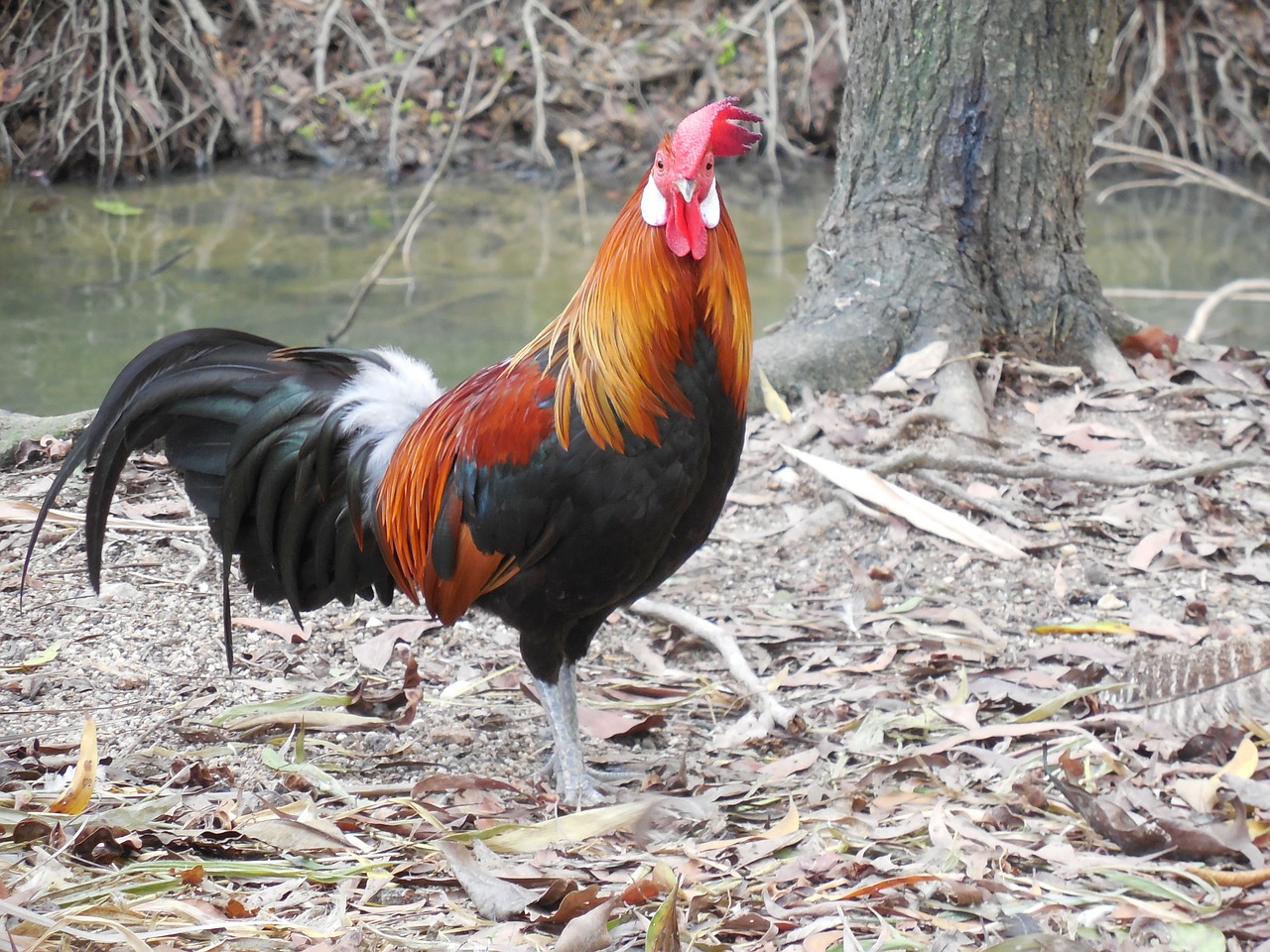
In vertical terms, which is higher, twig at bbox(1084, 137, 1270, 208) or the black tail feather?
twig at bbox(1084, 137, 1270, 208)

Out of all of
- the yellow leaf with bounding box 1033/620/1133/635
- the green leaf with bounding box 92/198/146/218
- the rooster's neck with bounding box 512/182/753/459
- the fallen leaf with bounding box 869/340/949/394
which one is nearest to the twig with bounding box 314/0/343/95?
the green leaf with bounding box 92/198/146/218

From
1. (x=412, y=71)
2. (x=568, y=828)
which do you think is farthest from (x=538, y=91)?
(x=568, y=828)

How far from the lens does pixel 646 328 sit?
9.67 feet

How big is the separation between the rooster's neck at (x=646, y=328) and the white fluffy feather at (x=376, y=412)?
2.13 feet

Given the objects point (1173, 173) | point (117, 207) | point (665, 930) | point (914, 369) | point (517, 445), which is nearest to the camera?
point (665, 930)

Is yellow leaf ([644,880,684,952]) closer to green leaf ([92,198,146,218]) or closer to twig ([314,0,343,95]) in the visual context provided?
green leaf ([92,198,146,218])

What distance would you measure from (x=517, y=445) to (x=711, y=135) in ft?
2.88

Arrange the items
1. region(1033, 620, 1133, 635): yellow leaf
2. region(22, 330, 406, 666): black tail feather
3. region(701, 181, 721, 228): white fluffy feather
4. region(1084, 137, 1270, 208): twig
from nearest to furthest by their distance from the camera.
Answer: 1. region(701, 181, 721, 228): white fluffy feather
2. region(22, 330, 406, 666): black tail feather
3. region(1033, 620, 1133, 635): yellow leaf
4. region(1084, 137, 1270, 208): twig

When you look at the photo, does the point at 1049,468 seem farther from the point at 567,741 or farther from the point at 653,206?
the point at 653,206

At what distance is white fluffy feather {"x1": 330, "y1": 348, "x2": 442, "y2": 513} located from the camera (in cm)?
342

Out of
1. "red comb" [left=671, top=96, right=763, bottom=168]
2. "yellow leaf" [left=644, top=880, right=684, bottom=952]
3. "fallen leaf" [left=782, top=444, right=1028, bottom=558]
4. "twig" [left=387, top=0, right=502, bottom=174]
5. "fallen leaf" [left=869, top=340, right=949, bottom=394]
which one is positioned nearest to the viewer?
"yellow leaf" [left=644, top=880, right=684, bottom=952]

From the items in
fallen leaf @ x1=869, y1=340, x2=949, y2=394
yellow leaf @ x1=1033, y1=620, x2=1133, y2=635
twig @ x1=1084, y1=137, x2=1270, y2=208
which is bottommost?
yellow leaf @ x1=1033, y1=620, x2=1133, y2=635

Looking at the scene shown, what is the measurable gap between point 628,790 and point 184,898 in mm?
1261

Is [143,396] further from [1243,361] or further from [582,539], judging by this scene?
[1243,361]
